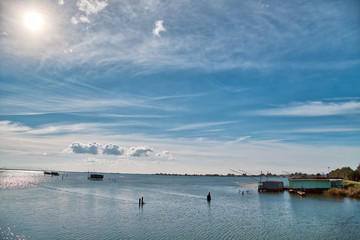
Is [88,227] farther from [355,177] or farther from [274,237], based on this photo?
[355,177]

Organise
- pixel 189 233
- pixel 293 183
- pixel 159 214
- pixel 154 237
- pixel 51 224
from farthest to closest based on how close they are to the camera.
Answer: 1. pixel 293 183
2. pixel 159 214
3. pixel 51 224
4. pixel 189 233
5. pixel 154 237

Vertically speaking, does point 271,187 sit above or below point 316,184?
below

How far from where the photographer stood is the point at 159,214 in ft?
157

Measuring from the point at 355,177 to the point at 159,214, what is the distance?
104 metres

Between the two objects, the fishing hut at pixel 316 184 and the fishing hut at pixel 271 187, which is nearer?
the fishing hut at pixel 316 184

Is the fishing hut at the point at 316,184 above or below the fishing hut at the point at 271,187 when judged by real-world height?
above

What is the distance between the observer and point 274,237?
106 ft

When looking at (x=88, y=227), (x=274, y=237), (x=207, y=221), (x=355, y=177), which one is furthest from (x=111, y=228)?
(x=355, y=177)

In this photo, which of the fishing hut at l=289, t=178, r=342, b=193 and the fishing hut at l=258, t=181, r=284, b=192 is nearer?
the fishing hut at l=289, t=178, r=342, b=193

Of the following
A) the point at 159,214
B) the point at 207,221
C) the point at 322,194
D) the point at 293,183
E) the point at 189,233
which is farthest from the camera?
the point at 293,183

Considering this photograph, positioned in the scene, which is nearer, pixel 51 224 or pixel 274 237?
pixel 274 237

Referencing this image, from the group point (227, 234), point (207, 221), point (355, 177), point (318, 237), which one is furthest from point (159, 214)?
point (355, 177)

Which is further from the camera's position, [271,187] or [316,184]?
[271,187]

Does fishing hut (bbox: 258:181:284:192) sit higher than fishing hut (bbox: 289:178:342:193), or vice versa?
fishing hut (bbox: 289:178:342:193)
